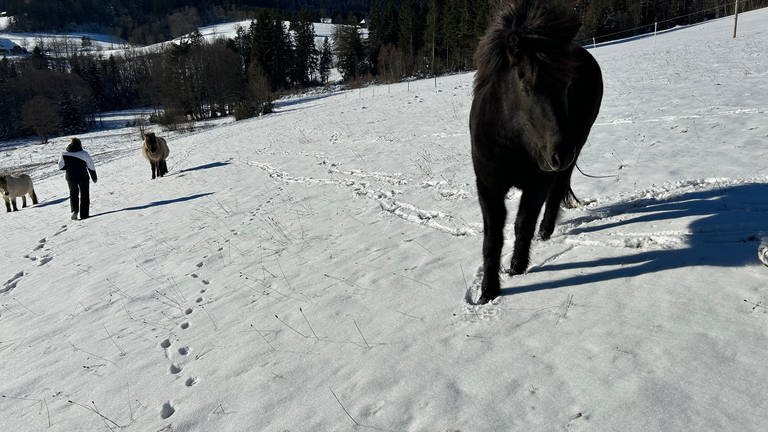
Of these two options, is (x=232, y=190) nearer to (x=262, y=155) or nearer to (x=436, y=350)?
(x=262, y=155)

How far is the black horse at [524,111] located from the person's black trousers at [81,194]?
12.3m

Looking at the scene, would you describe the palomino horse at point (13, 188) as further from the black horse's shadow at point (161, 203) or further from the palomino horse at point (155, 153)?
the black horse's shadow at point (161, 203)

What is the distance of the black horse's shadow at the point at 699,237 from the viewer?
10.6 feet

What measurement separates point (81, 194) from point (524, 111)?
13101 mm

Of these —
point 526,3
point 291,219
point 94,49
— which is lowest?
point 291,219

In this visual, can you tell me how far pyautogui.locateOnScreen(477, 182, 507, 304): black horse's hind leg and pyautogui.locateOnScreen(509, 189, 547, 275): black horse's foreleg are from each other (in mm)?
160

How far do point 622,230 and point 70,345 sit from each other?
6243mm

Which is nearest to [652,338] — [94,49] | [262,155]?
[262,155]

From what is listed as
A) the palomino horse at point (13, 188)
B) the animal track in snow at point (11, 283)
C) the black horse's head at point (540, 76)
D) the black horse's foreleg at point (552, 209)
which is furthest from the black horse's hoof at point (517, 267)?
the palomino horse at point (13, 188)

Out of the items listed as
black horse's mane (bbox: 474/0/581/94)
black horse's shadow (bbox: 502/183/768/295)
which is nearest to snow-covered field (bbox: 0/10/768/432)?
black horse's shadow (bbox: 502/183/768/295)

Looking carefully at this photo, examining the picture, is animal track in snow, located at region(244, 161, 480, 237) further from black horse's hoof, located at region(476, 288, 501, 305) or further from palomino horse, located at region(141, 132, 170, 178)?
palomino horse, located at region(141, 132, 170, 178)

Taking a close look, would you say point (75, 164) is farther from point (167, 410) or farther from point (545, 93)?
point (545, 93)

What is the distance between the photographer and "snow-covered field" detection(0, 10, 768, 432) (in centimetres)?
235

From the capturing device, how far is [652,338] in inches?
99.7
